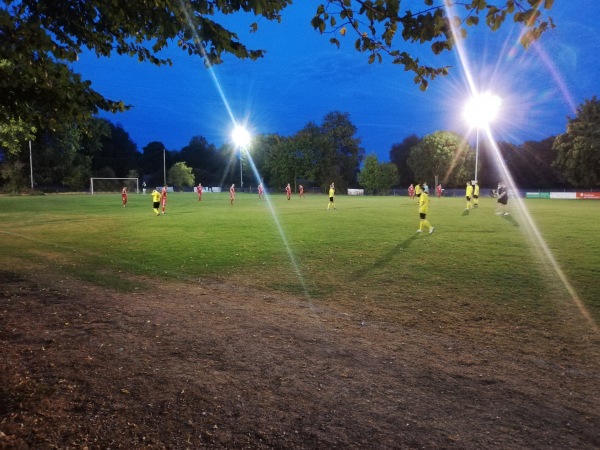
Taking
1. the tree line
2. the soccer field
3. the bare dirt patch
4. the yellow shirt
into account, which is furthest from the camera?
the tree line

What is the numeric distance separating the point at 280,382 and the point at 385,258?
8078 millimetres

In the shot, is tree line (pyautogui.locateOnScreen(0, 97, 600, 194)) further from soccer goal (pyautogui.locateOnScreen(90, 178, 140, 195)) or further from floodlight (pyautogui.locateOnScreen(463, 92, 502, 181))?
floodlight (pyautogui.locateOnScreen(463, 92, 502, 181))

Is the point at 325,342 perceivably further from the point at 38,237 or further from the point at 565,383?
the point at 38,237

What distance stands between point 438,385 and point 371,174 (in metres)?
75.5

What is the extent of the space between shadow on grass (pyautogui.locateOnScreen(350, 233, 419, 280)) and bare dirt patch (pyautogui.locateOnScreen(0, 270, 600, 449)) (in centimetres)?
319

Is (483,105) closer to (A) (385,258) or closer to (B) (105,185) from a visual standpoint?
(A) (385,258)

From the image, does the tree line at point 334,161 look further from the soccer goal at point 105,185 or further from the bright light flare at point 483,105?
the bright light flare at point 483,105

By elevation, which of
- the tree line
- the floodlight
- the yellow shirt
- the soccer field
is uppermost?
the floodlight

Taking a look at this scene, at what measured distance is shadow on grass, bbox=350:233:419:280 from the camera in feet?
33.4

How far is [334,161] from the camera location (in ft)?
292

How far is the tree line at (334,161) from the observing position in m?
63.0

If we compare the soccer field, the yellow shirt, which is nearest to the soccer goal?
the soccer field

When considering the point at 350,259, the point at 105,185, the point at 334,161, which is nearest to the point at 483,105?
the point at 334,161

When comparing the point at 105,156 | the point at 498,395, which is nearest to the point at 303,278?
the point at 498,395
